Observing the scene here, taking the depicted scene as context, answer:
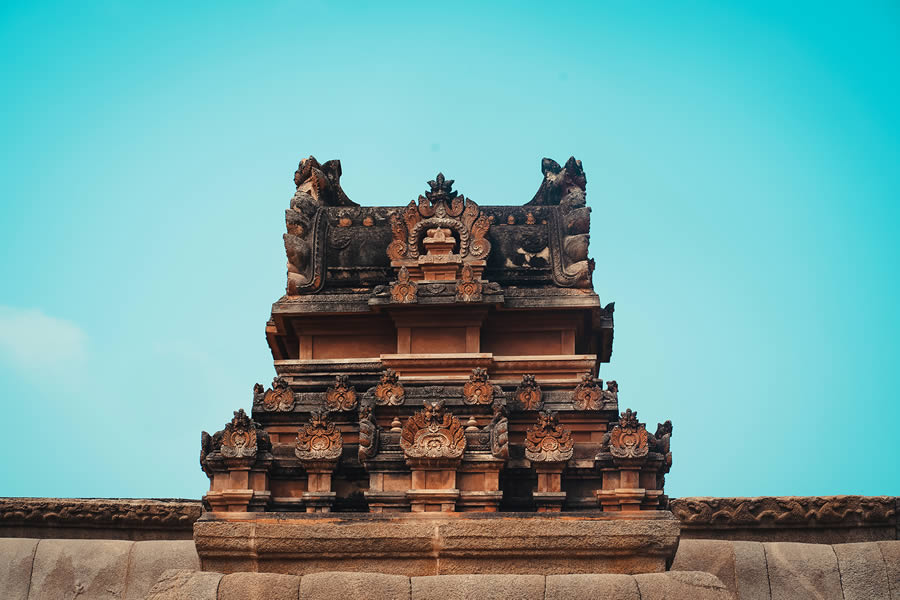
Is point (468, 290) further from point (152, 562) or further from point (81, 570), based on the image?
point (81, 570)

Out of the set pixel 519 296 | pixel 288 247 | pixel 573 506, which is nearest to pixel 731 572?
pixel 573 506

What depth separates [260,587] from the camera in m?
12.3

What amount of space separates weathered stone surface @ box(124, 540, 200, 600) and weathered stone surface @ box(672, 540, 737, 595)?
658cm

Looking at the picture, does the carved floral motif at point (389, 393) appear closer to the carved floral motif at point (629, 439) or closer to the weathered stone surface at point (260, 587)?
the carved floral motif at point (629, 439)

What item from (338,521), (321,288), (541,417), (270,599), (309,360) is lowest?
(270,599)

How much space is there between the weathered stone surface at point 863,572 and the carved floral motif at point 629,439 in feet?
11.2

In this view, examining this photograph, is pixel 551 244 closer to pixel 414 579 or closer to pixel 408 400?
pixel 408 400

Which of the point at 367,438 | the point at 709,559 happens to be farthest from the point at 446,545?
the point at 709,559

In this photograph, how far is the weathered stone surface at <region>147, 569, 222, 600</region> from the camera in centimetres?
1237

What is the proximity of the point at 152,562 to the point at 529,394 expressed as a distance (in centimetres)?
561

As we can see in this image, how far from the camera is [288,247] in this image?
18.4 m

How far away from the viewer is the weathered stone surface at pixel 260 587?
12.3m

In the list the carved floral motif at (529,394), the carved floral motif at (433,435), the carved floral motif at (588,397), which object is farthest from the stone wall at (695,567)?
the carved floral motif at (433,435)

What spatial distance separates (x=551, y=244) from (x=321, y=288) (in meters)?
3.75
